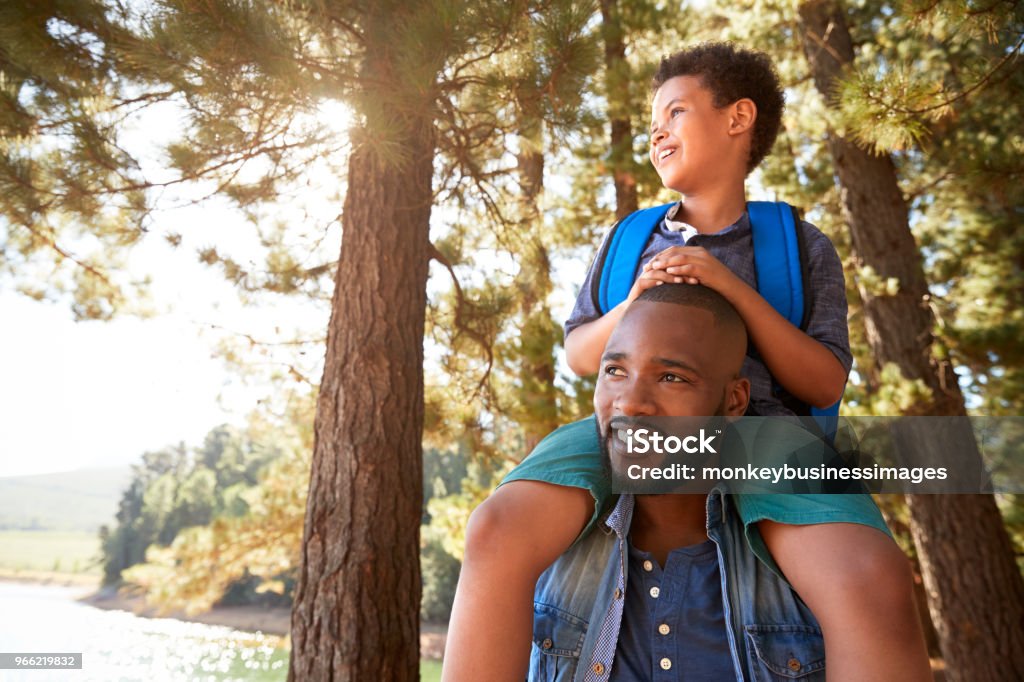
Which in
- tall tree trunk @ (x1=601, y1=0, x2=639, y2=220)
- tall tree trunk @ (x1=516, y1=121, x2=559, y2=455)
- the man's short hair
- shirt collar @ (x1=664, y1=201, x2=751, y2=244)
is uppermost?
tall tree trunk @ (x1=601, y1=0, x2=639, y2=220)

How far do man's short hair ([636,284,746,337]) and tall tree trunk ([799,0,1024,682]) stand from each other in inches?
120

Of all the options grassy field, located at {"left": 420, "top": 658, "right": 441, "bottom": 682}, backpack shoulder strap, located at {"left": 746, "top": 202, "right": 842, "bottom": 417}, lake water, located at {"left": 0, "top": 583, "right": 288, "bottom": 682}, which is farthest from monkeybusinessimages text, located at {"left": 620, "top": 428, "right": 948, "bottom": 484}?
grassy field, located at {"left": 420, "top": 658, "right": 441, "bottom": 682}

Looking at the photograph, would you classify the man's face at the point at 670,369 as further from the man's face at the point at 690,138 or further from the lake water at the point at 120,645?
the lake water at the point at 120,645

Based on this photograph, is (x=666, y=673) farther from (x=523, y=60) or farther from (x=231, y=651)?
(x=231, y=651)

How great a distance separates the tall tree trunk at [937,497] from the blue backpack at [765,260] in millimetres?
2627

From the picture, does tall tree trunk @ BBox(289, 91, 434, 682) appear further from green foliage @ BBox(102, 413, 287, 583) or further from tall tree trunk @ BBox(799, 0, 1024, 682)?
green foliage @ BBox(102, 413, 287, 583)

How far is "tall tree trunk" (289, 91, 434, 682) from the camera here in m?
2.56

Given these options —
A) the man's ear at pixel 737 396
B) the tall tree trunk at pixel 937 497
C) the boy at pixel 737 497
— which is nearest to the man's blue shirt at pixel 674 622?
the boy at pixel 737 497

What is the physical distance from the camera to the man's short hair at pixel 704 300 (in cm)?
141

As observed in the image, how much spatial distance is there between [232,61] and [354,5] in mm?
553

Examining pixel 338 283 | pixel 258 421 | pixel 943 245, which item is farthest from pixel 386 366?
pixel 943 245

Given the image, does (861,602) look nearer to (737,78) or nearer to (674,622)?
(674,622)

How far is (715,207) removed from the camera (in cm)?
181

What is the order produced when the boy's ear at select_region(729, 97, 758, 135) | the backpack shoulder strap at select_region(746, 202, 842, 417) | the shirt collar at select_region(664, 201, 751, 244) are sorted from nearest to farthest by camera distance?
the backpack shoulder strap at select_region(746, 202, 842, 417)
the shirt collar at select_region(664, 201, 751, 244)
the boy's ear at select_region(729, 97, 758, 135)
